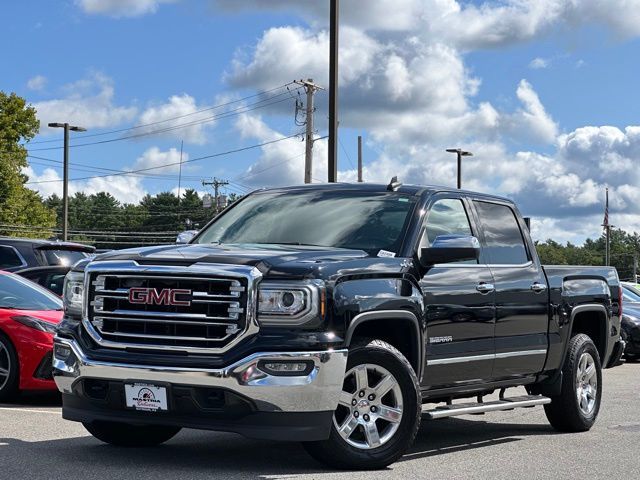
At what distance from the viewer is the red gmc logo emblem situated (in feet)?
22.4

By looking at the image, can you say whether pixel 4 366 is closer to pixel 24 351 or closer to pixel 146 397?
pixel 24 351

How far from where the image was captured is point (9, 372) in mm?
10758

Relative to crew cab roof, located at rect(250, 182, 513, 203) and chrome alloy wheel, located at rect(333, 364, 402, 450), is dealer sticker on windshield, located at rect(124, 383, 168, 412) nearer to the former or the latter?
chrome alloy wheel, located at rect(333, 364, 402, 450)

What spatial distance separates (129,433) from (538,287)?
345cm

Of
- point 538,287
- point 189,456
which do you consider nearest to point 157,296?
point 189,456

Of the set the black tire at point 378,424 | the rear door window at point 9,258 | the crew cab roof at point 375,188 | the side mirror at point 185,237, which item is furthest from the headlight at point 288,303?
the rear door window at point 9,258

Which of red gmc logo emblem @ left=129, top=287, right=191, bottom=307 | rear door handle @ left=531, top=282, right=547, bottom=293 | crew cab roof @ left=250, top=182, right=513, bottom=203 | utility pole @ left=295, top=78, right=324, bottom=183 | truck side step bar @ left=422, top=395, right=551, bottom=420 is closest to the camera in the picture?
red gmc logo emblem @ left=129, top=287, right=191, bottom=307

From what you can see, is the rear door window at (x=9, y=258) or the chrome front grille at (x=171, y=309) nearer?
the chrome front grille at (x=171, y=309)

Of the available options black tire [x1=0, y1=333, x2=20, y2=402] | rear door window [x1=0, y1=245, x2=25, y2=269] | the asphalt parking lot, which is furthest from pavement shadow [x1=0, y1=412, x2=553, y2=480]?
rear door window [x1=0, y1=245, x2=25, y2=269]

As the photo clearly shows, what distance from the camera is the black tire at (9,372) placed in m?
10.7

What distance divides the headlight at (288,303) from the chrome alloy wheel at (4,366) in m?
4.96

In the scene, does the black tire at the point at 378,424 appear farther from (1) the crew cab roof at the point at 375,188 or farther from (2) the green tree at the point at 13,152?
(2) the green tree at the point at 13,152

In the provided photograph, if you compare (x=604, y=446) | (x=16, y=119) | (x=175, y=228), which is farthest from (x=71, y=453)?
(x=175, y=228)

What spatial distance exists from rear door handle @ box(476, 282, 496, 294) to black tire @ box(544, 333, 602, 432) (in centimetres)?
165
